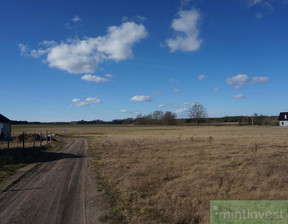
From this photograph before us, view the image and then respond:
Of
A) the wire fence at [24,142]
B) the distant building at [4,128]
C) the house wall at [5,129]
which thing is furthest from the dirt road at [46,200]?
the house wall at [5,129]

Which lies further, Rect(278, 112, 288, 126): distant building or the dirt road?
Rect(278, 112, 288, 126): distant building

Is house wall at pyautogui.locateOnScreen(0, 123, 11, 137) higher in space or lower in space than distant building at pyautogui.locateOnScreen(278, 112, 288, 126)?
lower

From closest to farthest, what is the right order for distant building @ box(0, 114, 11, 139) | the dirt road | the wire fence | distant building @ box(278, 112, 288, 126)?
the dirt road
the wire fence
distant building @ box(0, 114, 11, 139)
distant building @ box(278, 112, 288, 126)

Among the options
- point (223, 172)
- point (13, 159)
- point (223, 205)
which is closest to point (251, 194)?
point (223, 205)

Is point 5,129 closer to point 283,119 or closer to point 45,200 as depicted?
Result: point 45,200

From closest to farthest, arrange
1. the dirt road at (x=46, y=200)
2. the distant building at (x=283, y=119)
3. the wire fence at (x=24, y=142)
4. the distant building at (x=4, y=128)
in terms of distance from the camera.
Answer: the dirt road at (x=46, y=200)
the wire fence at (x=24, y=142)
the distant building at (x=4, y=128)
the distant building at (x=283, y=119)

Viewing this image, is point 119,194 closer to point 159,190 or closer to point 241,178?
point 159,190

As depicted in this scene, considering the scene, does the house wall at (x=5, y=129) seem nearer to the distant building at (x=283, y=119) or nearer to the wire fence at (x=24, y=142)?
the wire fence at (x=24, y=142)

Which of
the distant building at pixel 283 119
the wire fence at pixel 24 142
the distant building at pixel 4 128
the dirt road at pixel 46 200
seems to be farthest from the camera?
the distant building at pixel 283 119

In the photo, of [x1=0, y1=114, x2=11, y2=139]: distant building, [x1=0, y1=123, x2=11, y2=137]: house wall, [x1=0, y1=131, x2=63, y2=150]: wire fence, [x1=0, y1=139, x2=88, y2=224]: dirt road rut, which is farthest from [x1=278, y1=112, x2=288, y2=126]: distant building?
[x1=0, y1=139, x2=88, y2=224]: dirt road rut

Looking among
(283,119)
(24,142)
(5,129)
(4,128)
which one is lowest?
(24,142)

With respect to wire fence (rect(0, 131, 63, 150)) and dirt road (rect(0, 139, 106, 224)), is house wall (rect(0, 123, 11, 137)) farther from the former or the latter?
dirt road (rect(0, 139, 106, 224))

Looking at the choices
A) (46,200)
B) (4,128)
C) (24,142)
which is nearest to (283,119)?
(24,142)

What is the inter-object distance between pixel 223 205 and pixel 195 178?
3.11 meters
